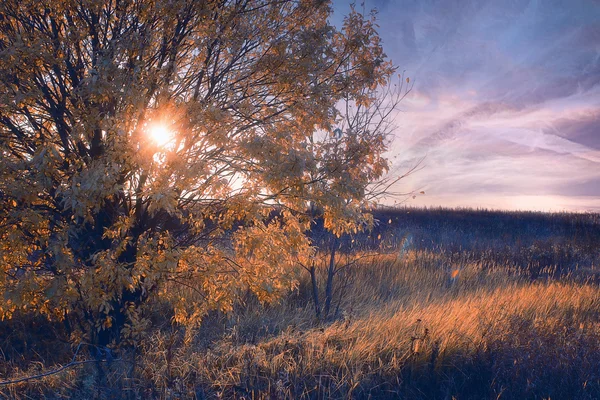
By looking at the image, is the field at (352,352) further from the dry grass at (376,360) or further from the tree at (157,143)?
the tree at (157,143)

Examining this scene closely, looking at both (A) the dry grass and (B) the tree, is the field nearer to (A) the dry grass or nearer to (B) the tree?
(A) the dry grass

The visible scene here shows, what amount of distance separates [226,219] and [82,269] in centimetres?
187

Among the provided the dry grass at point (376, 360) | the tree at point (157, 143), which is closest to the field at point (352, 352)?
the dry grass at point (376, 360)

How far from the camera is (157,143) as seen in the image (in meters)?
4.34

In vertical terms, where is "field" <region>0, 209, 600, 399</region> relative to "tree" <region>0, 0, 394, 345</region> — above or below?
below

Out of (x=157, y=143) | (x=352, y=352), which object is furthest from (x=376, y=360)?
(x=157, y=143)

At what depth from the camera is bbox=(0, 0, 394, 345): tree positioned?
4.35 metres

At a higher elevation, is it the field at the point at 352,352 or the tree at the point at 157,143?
the tree at the point at 157,143

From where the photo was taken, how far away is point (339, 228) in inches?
231

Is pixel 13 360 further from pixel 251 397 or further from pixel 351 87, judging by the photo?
pixel 351 87

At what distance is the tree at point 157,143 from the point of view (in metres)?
4.35

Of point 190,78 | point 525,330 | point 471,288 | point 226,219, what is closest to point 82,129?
point 190,78

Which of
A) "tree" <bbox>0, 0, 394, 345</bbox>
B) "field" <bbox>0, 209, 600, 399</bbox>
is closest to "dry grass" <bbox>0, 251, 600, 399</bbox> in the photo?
"field" <bbox>0, 209, 600, 399</bbox>

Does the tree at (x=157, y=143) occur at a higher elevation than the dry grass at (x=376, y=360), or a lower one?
higher
